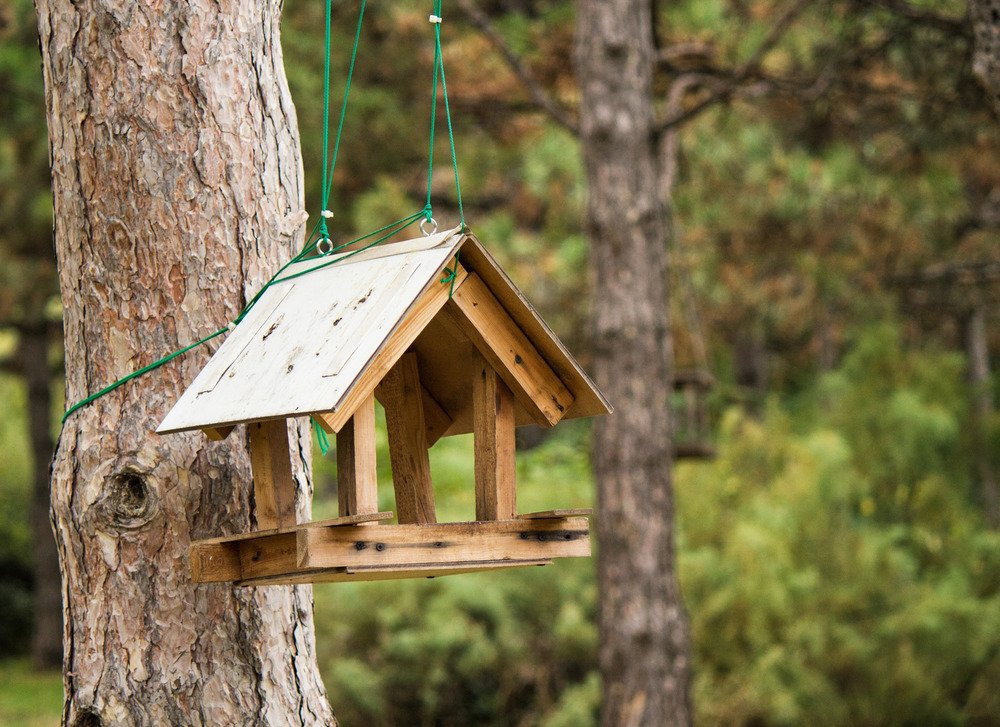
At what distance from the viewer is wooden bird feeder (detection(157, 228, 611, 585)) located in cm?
163

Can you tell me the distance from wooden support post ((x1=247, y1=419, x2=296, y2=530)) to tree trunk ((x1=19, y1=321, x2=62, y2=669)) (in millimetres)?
9591

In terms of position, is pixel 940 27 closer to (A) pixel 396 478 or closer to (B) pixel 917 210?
(A) pixel 396 478

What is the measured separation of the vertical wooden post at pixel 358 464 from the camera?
1697mm

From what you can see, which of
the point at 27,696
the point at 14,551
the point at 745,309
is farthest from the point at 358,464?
the point at 14,551

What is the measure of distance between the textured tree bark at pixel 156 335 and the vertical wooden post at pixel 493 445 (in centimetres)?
38

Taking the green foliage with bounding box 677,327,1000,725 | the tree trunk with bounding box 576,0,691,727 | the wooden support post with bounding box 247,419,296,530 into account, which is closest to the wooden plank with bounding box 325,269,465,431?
the wooden support post with bounding box 247,419,296,530

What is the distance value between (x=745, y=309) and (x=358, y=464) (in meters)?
9.94

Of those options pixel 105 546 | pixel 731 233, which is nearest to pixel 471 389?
pixel 105 546

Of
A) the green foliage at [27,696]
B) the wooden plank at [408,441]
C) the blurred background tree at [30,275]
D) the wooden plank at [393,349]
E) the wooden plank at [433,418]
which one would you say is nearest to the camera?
the wooden plank at [393,349]

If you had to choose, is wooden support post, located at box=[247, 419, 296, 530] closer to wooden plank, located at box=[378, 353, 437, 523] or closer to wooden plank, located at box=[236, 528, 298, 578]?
wooden plank, located at box=[236, 528, 298, 578]

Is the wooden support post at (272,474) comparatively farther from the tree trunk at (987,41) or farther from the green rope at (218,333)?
the tree trunk at (987,41)

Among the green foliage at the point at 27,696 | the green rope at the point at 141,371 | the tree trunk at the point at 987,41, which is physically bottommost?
the green foliage at the point at 27,696

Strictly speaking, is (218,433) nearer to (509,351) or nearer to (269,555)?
(269,555)

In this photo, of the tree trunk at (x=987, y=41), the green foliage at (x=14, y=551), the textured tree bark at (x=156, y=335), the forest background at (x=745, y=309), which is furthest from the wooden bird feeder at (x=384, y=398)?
the green foliage at (x=14, y=551)
